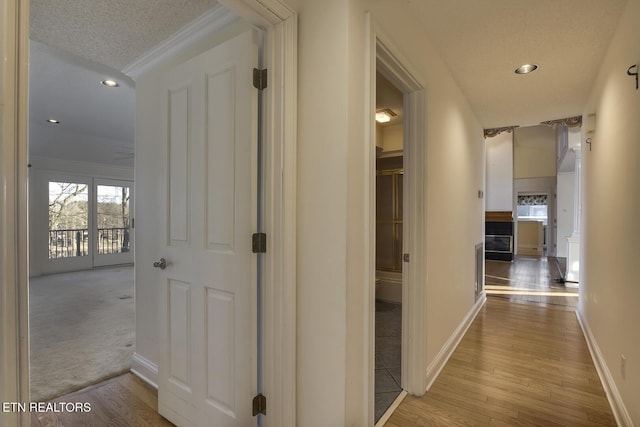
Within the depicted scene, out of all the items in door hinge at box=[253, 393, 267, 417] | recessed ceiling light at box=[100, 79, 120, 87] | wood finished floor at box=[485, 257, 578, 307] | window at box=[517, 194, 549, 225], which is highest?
recessed ceiling light at box=[100, 79, 120, 87]

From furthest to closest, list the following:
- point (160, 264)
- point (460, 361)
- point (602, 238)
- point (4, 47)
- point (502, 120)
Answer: point (502, 120) → point (460, 361) → point (602, 238) → point (160, 264) → point (4, 47)

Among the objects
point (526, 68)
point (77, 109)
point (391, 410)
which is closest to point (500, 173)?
point (526, 68)

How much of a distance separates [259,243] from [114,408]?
1.61 m

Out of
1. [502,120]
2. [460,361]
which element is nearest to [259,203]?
[460,361]

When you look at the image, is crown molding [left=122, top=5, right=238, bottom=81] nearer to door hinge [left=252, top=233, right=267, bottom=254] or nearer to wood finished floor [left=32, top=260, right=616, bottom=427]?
door hinge [left=252, top=233, right=267, bottom=254]

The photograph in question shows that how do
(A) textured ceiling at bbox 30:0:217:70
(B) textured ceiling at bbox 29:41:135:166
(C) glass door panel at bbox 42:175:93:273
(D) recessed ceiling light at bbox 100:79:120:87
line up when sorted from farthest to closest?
(C) glass door panel at bbox 42:175:93:273
(D) recessed ceiling light at bbox 100:79:120:87
(B) textured ceiling at bbox 29:41:135:166
(A) textured ceiling at bbox 30:0:217:70

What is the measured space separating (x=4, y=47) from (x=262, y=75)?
93cm

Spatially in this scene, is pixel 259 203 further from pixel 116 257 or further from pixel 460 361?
pixel 116 257

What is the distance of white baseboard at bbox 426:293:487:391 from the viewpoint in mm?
2256

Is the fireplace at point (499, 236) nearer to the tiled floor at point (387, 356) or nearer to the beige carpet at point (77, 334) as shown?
the tiled floor at point (387, 356)

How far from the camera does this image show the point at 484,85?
9.59 feet

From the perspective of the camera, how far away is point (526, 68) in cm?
259

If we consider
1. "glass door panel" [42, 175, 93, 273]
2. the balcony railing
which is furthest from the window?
"glass door panel" [42, 175, 93, 273]

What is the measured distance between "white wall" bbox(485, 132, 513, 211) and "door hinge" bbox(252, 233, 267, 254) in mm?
9413
